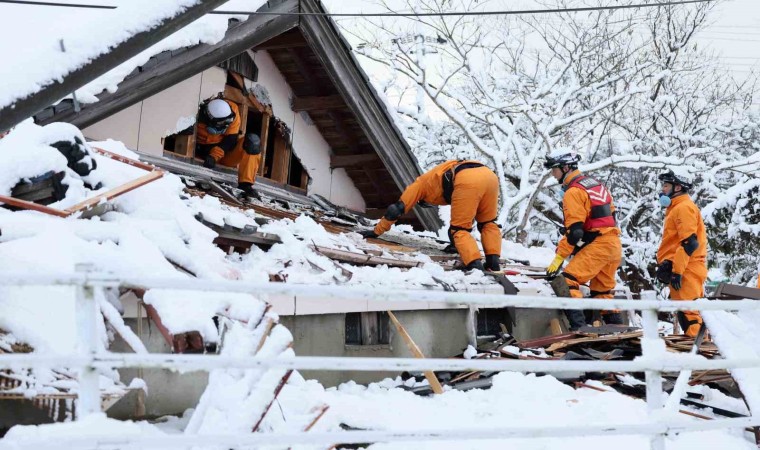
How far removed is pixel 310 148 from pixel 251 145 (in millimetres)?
1609

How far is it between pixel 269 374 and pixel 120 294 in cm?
135

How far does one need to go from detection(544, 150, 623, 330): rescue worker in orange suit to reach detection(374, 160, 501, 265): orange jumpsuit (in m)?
0.83

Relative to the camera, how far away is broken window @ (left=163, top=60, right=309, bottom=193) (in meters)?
7.86

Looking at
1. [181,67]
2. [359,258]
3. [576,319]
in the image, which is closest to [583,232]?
[576,319]

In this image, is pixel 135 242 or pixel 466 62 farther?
pixel 466 62

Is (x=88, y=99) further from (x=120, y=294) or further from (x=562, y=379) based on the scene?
(x=562, y=379)

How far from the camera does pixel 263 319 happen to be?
12.6 ft

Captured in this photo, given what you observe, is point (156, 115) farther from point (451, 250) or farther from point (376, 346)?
point (451, 250)

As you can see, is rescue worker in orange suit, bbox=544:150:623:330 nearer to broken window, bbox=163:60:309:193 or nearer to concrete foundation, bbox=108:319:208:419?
broken window, bbox=163:60:309:193

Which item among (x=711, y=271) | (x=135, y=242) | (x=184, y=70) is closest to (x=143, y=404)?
(x=135, y=242)

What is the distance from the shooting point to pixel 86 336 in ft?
7.36

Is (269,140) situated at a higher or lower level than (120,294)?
higher

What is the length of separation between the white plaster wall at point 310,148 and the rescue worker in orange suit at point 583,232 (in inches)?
116

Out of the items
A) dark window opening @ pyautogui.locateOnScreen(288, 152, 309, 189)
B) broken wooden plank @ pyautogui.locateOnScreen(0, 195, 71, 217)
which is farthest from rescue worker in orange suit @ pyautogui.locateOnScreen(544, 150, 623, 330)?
broken wooden plank @ pyautogui.locateOnScreen(0, 195, 71, 217)
